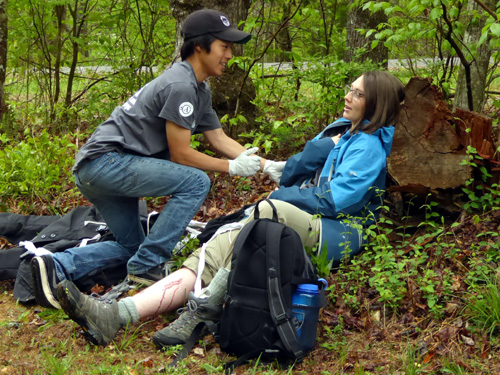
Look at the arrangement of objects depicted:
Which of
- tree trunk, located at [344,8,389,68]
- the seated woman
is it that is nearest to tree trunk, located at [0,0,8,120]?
tree trunk, located at [344,8,389,68]

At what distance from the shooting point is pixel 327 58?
5855 mm

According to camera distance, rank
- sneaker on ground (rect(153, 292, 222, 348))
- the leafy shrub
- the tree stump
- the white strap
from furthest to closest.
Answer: the leafy shrub, the tree stump, the white strap, sneaker on ground (rect(153, 292, 222, 348))

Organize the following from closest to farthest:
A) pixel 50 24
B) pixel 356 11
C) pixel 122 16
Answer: pixel 356 11, pixel 122 16, pixel 50 24

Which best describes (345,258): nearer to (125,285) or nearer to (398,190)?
(398,190)

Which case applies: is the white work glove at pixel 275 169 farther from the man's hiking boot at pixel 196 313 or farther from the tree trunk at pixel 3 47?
the tree trunk at pixel 3 47

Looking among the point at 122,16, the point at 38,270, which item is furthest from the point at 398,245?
the point at 122,16

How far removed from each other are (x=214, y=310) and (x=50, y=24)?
20.7 feet

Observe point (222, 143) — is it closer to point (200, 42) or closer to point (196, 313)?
point (200, 42)

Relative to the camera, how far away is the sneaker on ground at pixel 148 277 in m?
3.97

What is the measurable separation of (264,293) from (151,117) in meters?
1.47

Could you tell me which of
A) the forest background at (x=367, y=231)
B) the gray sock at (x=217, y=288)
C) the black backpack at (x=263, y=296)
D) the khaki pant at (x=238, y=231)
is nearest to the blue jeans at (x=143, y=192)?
the khaki pant at (x=238, y=231)

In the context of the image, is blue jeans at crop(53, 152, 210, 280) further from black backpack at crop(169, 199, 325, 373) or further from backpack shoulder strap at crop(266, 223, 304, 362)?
backpack shoulder strap at crop(266, 223, 304, 362)

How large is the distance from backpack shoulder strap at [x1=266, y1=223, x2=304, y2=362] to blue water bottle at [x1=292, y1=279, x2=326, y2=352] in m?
0.06

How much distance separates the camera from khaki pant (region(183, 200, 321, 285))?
11.9ft
